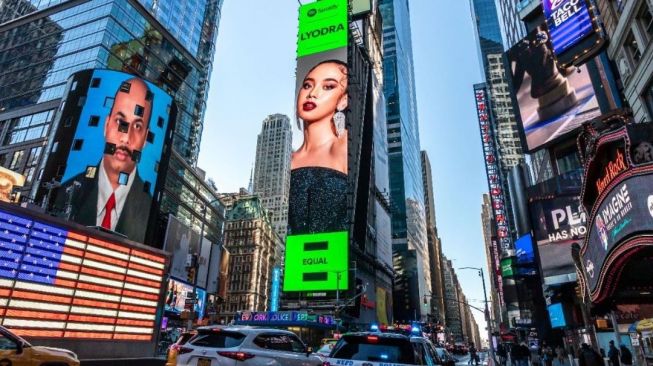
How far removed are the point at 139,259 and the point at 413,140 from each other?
170604mm

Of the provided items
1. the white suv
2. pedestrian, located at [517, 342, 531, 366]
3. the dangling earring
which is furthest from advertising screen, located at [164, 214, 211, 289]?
the white suv

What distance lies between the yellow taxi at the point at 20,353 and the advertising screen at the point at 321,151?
6671 cm

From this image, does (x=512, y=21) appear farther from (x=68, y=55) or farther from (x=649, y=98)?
(x=68, y=55)

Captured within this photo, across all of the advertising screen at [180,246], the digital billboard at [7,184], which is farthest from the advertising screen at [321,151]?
the digital billboard at [7,184]

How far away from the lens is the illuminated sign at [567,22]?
22547 mm

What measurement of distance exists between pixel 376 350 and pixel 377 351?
30mm

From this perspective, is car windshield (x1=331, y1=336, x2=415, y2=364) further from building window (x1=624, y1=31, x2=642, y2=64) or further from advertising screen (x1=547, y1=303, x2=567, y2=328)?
advertising screen (x1=547, y1=303, x2=567, y2=328)

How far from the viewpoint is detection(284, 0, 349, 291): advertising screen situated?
262 ft

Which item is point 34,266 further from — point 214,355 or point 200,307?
point 200,307

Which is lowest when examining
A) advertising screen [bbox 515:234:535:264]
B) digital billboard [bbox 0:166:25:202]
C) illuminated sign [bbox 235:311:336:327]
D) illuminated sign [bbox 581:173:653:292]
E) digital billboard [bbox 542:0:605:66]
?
illuminated sign [bbox 235:311:336:327]

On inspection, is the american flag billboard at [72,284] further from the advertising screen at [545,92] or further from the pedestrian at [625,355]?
the advertising screen at [545,92]

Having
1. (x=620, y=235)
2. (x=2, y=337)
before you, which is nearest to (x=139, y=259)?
(x=2, y=337)

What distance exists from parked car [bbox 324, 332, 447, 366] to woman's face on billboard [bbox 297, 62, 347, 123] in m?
80.9

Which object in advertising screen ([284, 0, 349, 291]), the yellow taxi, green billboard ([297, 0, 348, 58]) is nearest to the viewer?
the yellow taxi
